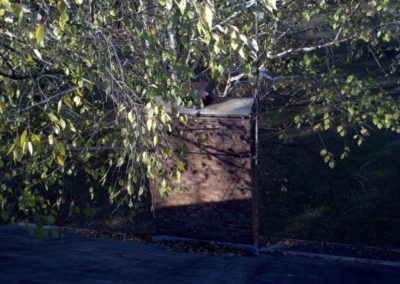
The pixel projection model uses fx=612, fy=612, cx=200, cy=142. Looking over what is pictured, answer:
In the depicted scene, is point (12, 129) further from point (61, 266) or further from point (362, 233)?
point (362, 233)

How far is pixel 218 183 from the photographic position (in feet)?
32.1

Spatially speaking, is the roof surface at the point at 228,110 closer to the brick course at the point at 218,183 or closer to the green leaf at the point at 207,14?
the brick course at the point at 218,183

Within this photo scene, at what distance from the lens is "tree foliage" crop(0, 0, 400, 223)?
505 cm

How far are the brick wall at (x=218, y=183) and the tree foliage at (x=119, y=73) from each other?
40.0 inches

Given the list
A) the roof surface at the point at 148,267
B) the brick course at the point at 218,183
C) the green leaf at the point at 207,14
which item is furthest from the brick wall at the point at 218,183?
the green leaf at the point at 207,14

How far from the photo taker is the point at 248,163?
9570 millimetres

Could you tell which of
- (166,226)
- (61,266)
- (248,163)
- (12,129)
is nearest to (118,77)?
(12,129)

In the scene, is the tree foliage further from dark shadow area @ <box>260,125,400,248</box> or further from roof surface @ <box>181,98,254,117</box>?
dark shadow area @ <box>260,125,400,248</box>

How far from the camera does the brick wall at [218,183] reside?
31.1 feet

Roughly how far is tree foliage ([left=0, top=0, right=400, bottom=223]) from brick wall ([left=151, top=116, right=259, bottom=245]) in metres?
1.02

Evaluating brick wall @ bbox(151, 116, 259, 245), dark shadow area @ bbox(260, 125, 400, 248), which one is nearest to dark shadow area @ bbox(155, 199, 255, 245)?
brick wall @ bbox(151, 116, 259, 245)

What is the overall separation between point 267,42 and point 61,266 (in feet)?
15.4

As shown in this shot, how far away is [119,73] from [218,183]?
154 inches

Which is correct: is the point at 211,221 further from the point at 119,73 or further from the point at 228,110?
the point at 119,73
